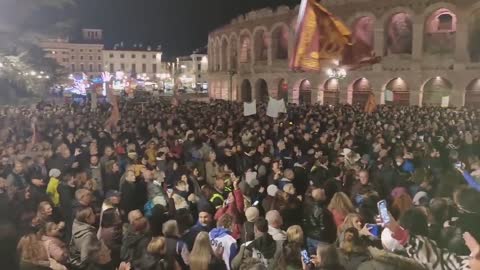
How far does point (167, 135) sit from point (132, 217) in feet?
25.3

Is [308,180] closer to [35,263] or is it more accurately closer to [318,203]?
[318,203]

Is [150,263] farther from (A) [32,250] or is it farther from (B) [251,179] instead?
(B) [251,179]

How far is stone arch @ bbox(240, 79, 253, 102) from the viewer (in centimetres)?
4816

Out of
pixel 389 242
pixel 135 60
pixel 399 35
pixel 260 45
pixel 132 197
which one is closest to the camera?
pixel 389 242

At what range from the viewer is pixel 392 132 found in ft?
46.8

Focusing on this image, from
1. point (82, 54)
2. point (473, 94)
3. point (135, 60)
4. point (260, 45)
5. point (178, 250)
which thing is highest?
point (82, 54)

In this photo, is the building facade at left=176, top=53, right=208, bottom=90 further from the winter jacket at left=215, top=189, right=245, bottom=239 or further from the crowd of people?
the winter jacket at left=215, top=189, right=245, bottom=239

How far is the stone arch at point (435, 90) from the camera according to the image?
31.9 metres

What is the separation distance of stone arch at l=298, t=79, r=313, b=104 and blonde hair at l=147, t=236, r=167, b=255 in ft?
119

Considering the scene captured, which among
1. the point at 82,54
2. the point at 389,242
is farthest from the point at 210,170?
the point at 82,54

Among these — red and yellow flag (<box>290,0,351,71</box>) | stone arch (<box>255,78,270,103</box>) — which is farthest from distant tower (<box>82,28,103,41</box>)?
red and yellow flag (<box>290,0,351,71</box>)

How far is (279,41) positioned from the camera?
43.2 m

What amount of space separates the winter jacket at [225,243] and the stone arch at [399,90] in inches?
1183

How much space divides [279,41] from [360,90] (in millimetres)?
9997
